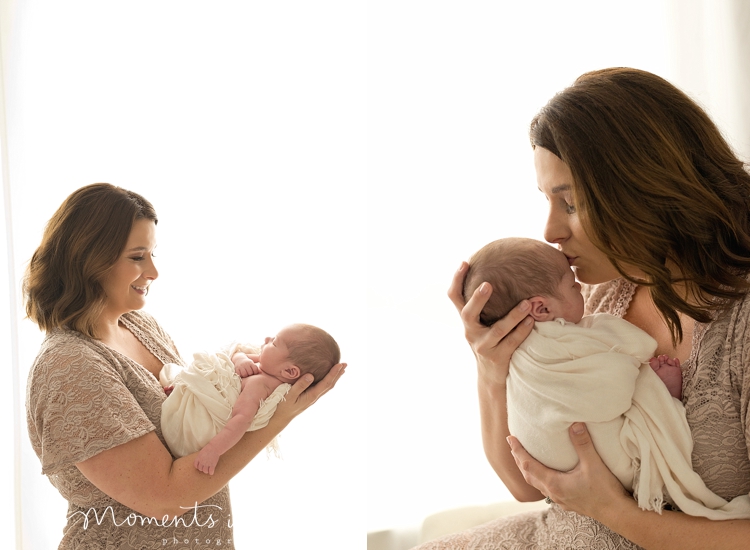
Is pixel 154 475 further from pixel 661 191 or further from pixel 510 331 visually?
pixel 661 191

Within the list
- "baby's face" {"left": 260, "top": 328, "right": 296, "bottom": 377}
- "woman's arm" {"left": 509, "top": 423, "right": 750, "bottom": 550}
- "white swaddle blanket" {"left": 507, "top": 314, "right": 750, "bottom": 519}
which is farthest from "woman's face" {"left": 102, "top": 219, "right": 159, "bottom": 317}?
"woman's arm" {"left": 509, "top": 423, "right": 750, "bottom": 550}

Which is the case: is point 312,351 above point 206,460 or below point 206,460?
above

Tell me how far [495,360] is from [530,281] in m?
0.20

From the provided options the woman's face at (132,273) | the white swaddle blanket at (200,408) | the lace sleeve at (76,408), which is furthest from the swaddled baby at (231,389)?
the woman's face at (132,273)

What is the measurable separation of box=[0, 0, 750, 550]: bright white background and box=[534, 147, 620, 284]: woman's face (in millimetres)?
1061

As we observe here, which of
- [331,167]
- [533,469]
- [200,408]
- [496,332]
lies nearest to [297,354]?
[200,408]

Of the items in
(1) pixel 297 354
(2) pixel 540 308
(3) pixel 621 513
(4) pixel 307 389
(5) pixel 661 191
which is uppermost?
(5) pixel 661 191

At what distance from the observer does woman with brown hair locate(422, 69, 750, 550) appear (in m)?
1.31

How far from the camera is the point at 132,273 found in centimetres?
171

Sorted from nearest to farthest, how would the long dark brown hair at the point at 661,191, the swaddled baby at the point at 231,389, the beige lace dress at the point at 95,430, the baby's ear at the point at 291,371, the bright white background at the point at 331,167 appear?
the long dark brown hair at the point at 661,191
the beige lace dress at the point at 95,430
the swaddled baby at the point at 231,389
the baby's ear at the point at 291,371
the bright white background at the point at 331,167

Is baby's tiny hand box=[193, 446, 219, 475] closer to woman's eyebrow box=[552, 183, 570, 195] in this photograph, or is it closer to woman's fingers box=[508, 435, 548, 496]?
woman's fingers box=[508, 435, 548, 496]

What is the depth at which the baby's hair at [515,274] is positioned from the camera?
1459mm

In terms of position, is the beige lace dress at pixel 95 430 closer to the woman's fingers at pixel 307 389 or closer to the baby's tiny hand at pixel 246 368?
the baby's tiny hand at pixel 246 368

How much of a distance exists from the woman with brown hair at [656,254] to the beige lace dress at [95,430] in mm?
861
